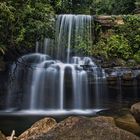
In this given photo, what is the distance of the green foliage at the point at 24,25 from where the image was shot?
16.5 metres

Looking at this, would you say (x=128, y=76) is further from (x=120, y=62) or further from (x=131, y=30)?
(x=131, y=30)

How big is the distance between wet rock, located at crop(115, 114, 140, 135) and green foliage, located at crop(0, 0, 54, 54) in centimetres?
567

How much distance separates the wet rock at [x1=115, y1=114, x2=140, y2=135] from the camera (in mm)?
12794

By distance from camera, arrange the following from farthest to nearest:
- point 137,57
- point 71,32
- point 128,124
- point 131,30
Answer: point 131,30 → point 71,32 → point 137,57 → point 128,124

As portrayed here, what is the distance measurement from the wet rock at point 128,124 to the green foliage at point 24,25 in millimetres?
5671

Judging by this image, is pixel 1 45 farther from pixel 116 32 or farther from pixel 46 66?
pixel 116 32

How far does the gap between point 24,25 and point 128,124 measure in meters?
6.96

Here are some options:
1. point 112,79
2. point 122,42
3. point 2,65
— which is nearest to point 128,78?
point 112,79

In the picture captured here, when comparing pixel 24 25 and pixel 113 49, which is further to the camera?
pixel 113 49

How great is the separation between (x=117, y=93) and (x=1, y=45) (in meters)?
6.61

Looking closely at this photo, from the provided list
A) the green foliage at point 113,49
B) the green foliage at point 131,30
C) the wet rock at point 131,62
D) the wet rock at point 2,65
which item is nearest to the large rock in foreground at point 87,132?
the wet rock at point 2,65

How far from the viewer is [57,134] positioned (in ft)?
15.5

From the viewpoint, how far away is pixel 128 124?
13648 millimetres

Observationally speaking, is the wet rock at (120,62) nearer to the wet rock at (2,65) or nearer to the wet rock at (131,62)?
the wet rock at (131,62)
